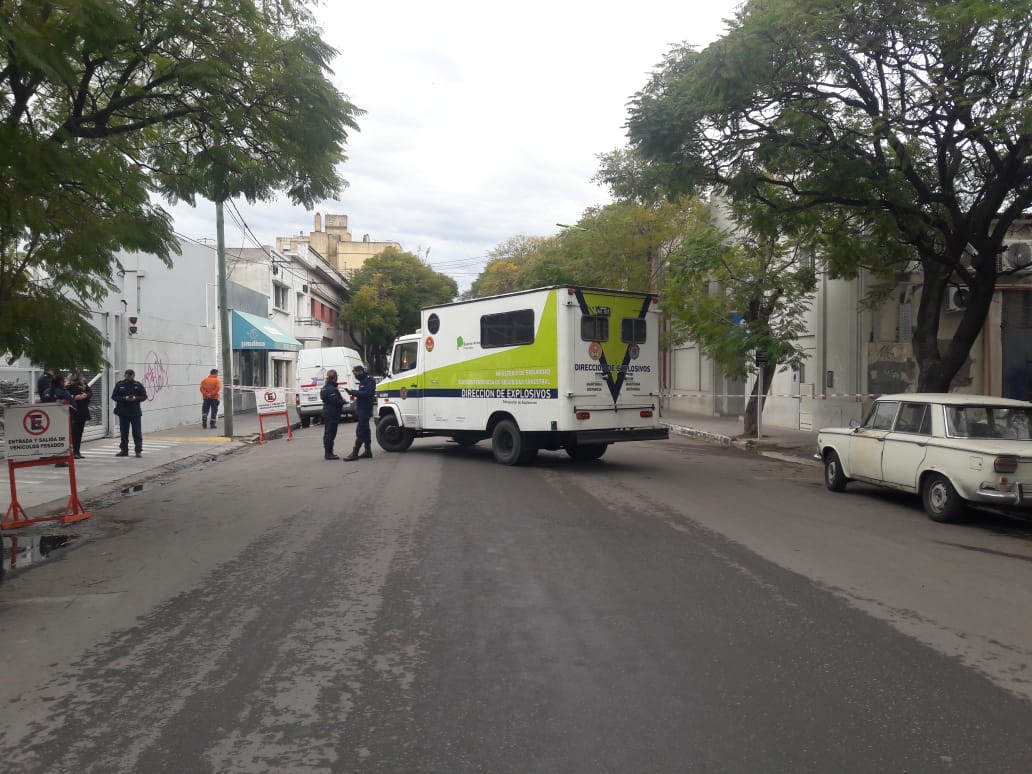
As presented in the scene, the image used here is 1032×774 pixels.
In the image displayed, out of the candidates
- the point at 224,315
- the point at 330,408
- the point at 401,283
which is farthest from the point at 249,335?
the point at 401,283

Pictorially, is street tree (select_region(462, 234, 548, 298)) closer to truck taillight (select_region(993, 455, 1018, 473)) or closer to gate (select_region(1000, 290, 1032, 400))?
gate (select_region(1000, 290, 1032, 400))

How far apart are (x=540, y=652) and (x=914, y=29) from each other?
1112 cm

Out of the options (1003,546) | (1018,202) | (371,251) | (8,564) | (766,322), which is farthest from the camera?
(371,251)

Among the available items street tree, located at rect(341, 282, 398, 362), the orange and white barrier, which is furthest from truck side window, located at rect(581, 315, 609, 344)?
street tree, located at rect(341, 282, 398, 362)

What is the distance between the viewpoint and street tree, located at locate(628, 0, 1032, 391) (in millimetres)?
11781

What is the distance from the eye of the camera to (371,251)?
90.2 m

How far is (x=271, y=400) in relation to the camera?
23422 mm

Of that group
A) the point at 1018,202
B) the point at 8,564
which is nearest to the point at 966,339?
the point at 1018,202

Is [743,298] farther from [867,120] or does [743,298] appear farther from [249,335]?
[249,335]

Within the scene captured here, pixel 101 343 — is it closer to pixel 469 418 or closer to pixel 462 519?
pixel 462 519

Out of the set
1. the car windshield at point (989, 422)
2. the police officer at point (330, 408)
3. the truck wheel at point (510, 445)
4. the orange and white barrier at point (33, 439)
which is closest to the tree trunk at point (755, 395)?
the truck wheel at point (510, 445)

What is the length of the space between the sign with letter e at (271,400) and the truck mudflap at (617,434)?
11.9 m

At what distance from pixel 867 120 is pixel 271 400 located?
16501mm

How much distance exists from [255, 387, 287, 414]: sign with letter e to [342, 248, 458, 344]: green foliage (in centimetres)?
3372
